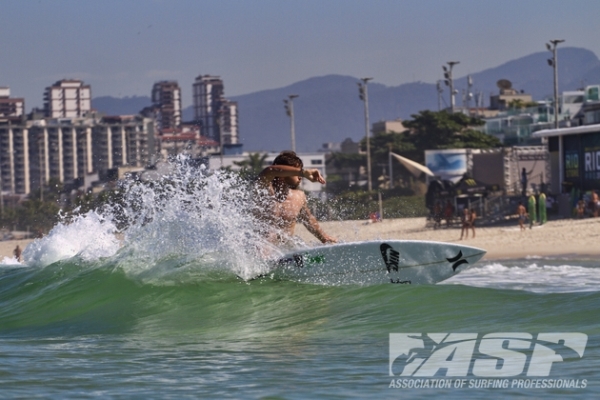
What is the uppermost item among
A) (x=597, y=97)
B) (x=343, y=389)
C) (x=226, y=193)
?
(x=597, y=97)

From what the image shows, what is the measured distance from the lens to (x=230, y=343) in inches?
328

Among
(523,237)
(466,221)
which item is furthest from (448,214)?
(523,237)

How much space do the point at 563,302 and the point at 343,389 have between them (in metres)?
3.86

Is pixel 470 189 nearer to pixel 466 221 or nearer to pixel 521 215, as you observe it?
pixel 521 215

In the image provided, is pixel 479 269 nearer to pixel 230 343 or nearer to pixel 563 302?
pixel 563 302

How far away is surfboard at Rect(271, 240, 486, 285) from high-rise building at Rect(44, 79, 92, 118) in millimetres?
144884

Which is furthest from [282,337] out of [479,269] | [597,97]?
[597,97]

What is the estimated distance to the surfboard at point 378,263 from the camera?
33.0 feet

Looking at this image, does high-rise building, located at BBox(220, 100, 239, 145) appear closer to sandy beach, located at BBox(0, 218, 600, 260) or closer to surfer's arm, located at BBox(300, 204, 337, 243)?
sandy beach, located at BBox(0, 218, 600, 260)

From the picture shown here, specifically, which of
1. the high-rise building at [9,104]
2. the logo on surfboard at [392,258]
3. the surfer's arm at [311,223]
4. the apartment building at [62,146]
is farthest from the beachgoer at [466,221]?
the high-rise building at [9,104]

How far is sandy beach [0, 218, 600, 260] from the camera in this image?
2431cm
